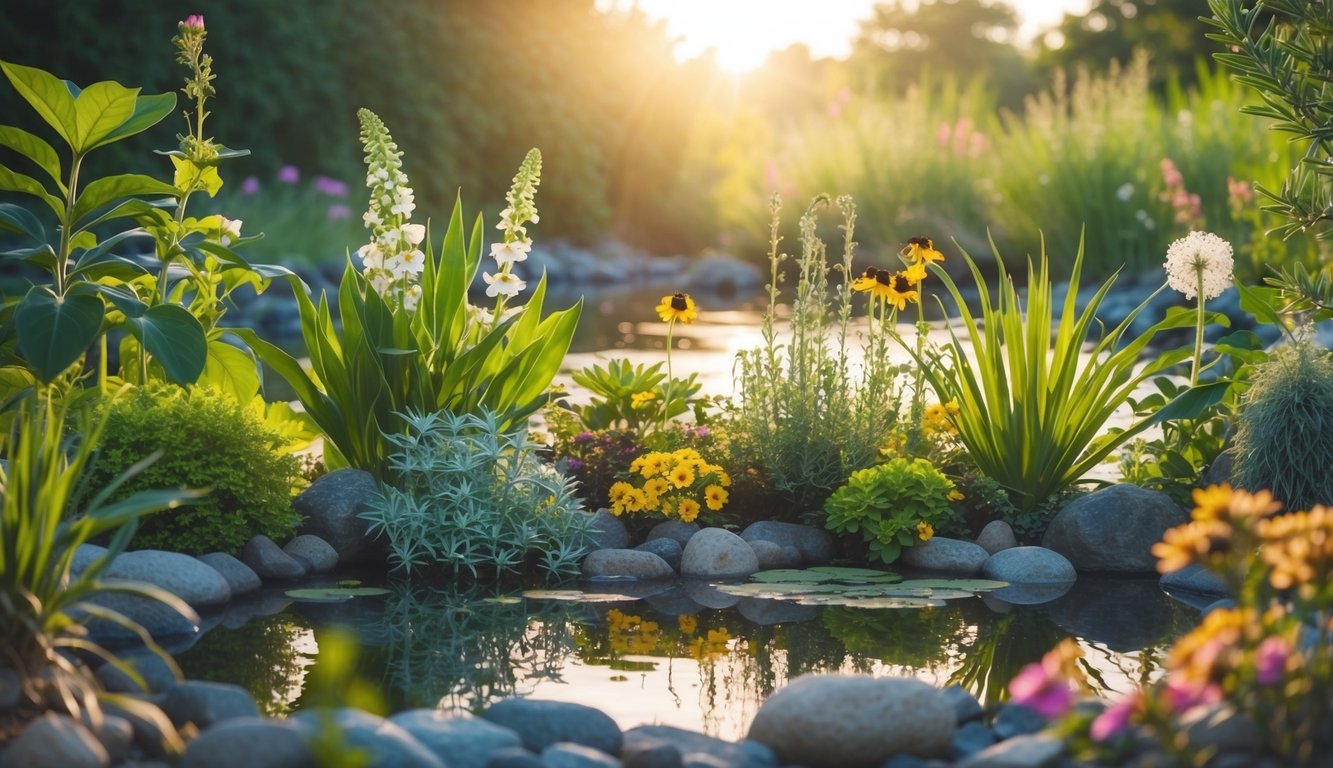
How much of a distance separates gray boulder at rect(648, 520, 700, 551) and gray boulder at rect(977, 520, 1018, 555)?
3.43 feet

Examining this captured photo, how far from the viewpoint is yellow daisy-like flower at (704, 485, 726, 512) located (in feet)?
16.2

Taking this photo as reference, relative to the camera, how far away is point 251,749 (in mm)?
2486

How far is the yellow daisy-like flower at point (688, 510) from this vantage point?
4.91 metres

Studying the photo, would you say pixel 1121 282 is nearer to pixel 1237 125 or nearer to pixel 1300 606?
pixel 1237 125

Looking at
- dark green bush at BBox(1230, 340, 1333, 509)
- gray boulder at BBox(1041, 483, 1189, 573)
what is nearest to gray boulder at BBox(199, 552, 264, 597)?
gray boulder at BBox(1041, 483, 1189, 573)

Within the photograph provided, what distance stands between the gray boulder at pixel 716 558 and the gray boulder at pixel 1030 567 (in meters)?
0.84

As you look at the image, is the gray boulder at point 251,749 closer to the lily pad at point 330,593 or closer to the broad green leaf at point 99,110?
the lily pad at point 330,593

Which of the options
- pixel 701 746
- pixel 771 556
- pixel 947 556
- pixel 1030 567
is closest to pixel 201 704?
pixel 701 746

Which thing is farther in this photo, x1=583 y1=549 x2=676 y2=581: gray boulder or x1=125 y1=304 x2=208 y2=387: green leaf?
x1=583 y1=549 x2=676 y2=581: gray boulder

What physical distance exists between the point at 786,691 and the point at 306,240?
1402 centimetres

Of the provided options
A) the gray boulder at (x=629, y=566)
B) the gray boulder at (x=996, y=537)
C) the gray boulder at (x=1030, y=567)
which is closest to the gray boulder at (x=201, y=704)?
the gray boulder at (x=629, y=566)

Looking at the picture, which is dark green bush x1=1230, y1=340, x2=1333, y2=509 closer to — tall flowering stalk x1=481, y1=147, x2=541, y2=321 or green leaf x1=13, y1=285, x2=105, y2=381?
tall flowering stalk x1=481, y1=147, x2=541, y2=321

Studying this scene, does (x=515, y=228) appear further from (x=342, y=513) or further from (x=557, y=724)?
(x=557, y=724)

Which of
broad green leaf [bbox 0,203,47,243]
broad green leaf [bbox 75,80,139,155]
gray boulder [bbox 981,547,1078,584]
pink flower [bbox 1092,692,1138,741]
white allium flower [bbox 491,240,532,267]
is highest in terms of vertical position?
broad green leaf [bbox 75,80,139,155]
